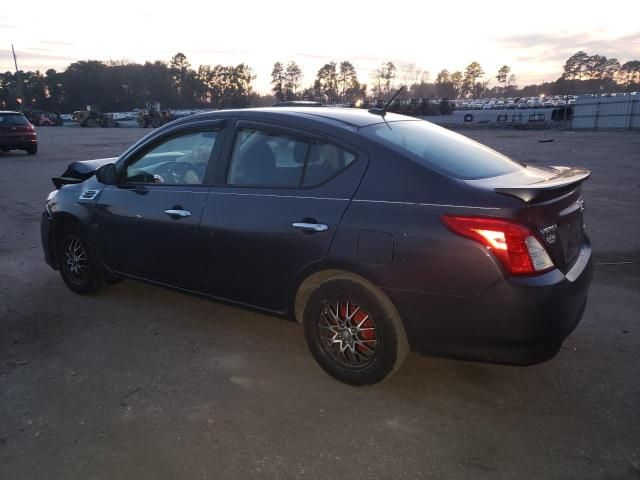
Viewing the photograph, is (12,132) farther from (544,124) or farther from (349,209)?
(544,124)

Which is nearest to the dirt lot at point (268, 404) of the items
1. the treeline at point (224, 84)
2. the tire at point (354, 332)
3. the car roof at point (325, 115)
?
the tire at point (354, 332)

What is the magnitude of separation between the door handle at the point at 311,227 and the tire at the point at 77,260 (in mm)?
2288

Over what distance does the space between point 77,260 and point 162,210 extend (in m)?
1.40

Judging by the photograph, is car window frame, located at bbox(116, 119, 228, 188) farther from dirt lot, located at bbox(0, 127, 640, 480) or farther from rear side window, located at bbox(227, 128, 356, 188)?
dirt lot, located at bbox(0, 127, 640, 480)

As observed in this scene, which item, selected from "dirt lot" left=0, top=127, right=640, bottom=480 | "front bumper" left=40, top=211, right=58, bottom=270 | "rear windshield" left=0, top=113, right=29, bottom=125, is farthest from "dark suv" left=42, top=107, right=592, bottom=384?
"rear windshield" left=0, top=113, right=29, bottom=125

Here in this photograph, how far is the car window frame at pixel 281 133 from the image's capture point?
3.15 m

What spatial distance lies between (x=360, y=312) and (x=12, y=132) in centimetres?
1986

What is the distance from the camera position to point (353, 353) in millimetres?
3168

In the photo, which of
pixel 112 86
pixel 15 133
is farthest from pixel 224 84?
pixel 15 133

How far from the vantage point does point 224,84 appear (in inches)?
4823

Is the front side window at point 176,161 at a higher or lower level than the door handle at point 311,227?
higher

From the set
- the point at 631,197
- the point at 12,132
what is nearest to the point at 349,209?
the point at 631,197

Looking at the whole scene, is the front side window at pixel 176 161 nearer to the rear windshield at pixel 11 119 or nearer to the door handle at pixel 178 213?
the door handle at pixel 178 213

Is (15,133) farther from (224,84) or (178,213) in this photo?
(224,84)
